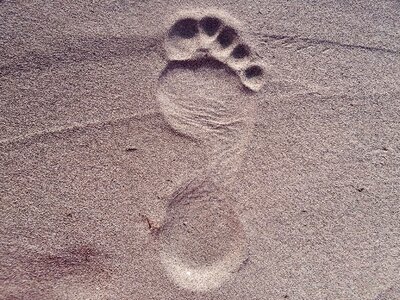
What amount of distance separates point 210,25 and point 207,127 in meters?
0.39

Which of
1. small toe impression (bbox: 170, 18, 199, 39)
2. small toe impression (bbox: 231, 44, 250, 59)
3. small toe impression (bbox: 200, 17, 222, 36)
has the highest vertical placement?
small toe impression (bbox: 200, 17, 222, 36)

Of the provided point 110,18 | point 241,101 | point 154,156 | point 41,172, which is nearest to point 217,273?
point 154,156

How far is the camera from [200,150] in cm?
168

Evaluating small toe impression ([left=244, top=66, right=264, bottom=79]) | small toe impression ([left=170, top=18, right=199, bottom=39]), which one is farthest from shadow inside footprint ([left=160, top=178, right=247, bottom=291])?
small toe impression ([left=170, top=18, right=199, bottom=39])

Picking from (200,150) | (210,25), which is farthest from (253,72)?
(200,150)

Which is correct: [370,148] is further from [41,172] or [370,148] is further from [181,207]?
[41,172]

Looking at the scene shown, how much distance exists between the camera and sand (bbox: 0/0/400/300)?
165 centimetres

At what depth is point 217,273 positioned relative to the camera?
1.68 m

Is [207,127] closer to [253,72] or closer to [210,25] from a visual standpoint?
[253,72]

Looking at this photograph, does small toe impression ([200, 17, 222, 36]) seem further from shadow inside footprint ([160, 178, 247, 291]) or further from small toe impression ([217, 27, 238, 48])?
shadow inside footprint ([160, 178, 247, 291])

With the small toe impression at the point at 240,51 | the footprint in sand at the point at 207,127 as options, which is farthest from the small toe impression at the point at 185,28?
the small toe impression at the point at 240,51

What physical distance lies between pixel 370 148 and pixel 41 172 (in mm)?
1284

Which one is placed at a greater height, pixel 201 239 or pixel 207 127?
pixel 207 127

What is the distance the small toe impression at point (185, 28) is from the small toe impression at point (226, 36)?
94 mm
